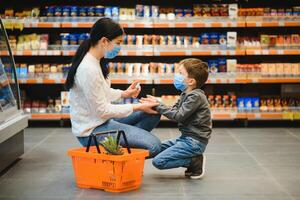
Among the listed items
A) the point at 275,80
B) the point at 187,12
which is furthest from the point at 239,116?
the point at 187,12

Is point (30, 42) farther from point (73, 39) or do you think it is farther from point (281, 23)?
point (281, 23)

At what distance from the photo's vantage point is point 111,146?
416 cm

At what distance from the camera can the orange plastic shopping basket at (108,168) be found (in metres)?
4.18

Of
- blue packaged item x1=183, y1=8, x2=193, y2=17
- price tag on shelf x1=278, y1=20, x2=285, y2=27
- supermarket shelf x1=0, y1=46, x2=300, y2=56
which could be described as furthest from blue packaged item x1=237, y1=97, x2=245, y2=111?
blue packaged item x1=183, y1=8, x2=193, y2=17

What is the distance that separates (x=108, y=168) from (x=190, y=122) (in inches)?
37.0

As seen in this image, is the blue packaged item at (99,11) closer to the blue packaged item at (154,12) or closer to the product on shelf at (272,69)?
the blue packaged item at (154,12)

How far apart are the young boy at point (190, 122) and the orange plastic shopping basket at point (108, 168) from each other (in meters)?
0.40

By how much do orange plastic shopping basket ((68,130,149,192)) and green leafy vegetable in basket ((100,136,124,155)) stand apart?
43 mm

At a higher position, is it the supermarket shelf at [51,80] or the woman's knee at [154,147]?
the supermarket shelf at [51,80]

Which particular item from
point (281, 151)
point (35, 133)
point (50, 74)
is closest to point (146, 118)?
point (281, 151)

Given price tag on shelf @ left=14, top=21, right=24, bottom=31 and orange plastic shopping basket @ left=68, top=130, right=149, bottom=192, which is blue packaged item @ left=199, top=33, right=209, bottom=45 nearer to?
price tag on shelf @ left=14, top=21, right=24, bottom=31

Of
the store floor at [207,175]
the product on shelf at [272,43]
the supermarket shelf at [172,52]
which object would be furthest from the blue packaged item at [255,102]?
the store floor at [207,175]

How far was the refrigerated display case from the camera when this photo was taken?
505cm

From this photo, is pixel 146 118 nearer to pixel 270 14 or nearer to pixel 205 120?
pixel 205 120
